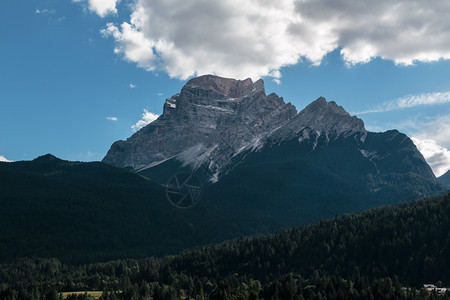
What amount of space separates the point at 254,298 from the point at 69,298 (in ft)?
255

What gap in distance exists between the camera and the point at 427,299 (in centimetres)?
15288

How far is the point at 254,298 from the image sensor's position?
5659 inches

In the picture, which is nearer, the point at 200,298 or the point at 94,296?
the point at 200,298

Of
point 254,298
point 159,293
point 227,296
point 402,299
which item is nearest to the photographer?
point 254,298

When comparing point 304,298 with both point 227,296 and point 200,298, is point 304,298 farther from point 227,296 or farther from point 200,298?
point 200,298

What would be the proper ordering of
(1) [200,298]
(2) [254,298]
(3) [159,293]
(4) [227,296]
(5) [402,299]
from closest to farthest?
(2) [254,298], (5) [402,299], (4) [227,296], (1) [200,298], (3) [159,293]

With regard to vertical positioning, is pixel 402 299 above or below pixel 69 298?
below

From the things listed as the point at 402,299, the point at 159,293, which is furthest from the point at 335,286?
the point at 159,293

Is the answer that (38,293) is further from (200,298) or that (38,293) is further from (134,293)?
(200,298)

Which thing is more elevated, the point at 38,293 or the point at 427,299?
the point at 38,293

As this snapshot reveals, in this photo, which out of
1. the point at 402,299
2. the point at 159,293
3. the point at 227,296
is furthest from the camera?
the point at 159,293

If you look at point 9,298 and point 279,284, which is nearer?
point 279,284

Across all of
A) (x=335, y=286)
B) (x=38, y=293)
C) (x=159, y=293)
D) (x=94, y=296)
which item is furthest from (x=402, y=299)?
(x=38, y=293)

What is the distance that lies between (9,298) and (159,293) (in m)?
56.4
